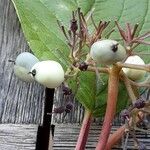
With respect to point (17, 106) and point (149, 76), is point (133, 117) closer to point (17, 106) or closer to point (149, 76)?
point (149, 76)

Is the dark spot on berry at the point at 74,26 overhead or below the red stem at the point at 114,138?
overhead

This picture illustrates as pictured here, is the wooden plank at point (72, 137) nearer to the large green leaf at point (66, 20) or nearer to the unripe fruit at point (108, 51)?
the large green leaf at point (66, 20)

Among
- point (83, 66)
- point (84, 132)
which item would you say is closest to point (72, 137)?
point (84, 132)

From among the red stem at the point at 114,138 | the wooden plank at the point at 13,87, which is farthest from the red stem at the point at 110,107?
the wooden plank at the point at 13,87

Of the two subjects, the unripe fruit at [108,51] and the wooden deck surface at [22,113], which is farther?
the wooden deck surface at [22,113]

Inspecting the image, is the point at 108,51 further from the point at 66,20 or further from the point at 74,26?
the point at 66,20

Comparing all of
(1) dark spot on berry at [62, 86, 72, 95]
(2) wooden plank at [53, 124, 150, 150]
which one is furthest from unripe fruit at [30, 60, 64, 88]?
(2) wooden plank at [53, 124, 150, 150]

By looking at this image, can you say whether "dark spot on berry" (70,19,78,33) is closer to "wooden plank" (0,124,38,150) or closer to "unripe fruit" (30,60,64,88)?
"unripe fruit" (30,60,64,88)
